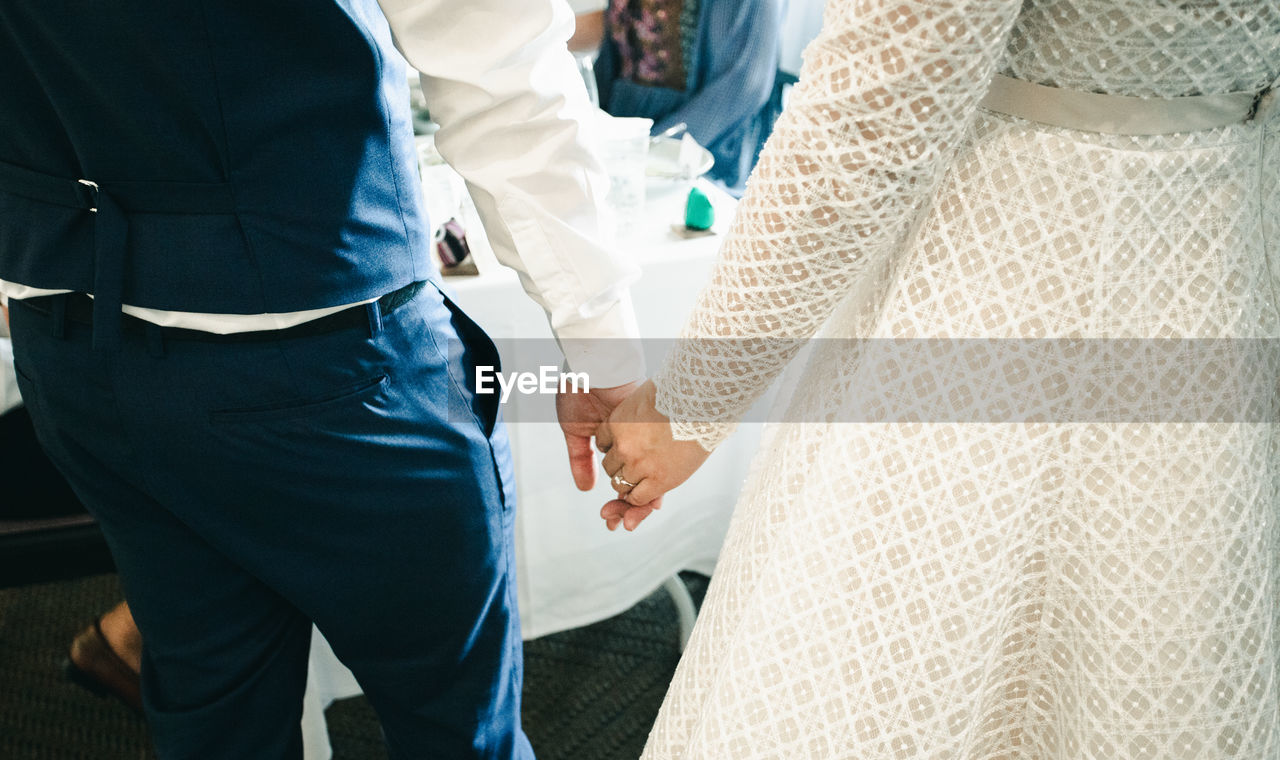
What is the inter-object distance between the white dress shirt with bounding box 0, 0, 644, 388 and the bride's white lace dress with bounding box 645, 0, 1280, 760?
232 millimetres

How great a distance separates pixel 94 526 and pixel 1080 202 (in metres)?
1.12

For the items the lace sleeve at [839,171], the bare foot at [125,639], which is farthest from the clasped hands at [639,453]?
the bare foot at [125,639]

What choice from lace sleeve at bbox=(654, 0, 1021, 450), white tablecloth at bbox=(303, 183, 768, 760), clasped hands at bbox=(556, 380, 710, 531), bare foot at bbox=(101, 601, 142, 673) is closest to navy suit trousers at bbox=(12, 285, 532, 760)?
clasped hands at bbox=(556, 380, 710, 531)

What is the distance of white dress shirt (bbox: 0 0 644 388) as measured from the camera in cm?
72

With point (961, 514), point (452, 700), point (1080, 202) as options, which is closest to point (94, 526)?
point (452, 700)

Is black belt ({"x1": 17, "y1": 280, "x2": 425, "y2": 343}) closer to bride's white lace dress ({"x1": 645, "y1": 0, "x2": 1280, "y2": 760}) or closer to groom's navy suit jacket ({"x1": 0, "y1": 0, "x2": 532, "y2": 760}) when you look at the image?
groom's navy suit jacket ({"x1": 0, "y1": 0, "x2": 532, "y2": 760})

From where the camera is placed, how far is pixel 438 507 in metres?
0.78

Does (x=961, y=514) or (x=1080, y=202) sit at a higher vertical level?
(x=1080, y=202)

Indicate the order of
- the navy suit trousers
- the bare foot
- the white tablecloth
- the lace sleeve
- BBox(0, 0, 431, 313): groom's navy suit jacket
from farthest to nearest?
1. the bare foot
2. the white tablecloth
3. the navy suit trousers
4. BBox(0, 0, 431, 313): groom's navy suit jacket
5. the lace sleeve

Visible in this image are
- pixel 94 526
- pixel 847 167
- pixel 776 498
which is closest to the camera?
pixel 847 167

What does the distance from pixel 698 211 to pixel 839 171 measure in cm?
79

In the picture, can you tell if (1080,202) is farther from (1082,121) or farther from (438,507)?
(438,507)

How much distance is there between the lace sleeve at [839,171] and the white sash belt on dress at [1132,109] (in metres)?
0.06

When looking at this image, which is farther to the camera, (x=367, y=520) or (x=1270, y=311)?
(x=367, y=520)
